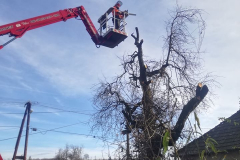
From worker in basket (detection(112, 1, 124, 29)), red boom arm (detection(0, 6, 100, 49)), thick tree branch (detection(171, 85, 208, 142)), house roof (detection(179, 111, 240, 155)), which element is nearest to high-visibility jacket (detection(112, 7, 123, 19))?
worker in basket (detection(112, 1, 124, 29))

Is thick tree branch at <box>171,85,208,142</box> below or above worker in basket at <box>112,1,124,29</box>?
below

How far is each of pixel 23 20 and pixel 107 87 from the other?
157 inches

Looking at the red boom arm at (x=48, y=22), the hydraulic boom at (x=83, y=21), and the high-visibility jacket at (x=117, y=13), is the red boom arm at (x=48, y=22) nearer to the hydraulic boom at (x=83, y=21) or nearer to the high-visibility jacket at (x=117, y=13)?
the hydraulic boom at (x=83, y=21)

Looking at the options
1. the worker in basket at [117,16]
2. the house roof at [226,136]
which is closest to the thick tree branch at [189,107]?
the house roof at [226,136]

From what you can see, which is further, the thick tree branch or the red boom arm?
the red boom arm

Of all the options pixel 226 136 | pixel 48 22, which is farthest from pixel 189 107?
pixel 48 22

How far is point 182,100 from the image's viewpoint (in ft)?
19.5

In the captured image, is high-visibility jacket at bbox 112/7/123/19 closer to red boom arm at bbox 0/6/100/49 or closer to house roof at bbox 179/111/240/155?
red boom arm at bbox 0/6/100/49

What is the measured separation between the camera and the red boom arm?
8.63m

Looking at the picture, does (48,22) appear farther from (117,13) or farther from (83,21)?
(117,13)

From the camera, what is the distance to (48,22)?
983cm

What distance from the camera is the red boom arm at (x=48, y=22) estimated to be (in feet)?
28.3

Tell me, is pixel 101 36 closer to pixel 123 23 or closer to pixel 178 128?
pixel 123 23

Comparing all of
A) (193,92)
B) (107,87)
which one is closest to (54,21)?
(107,87)
